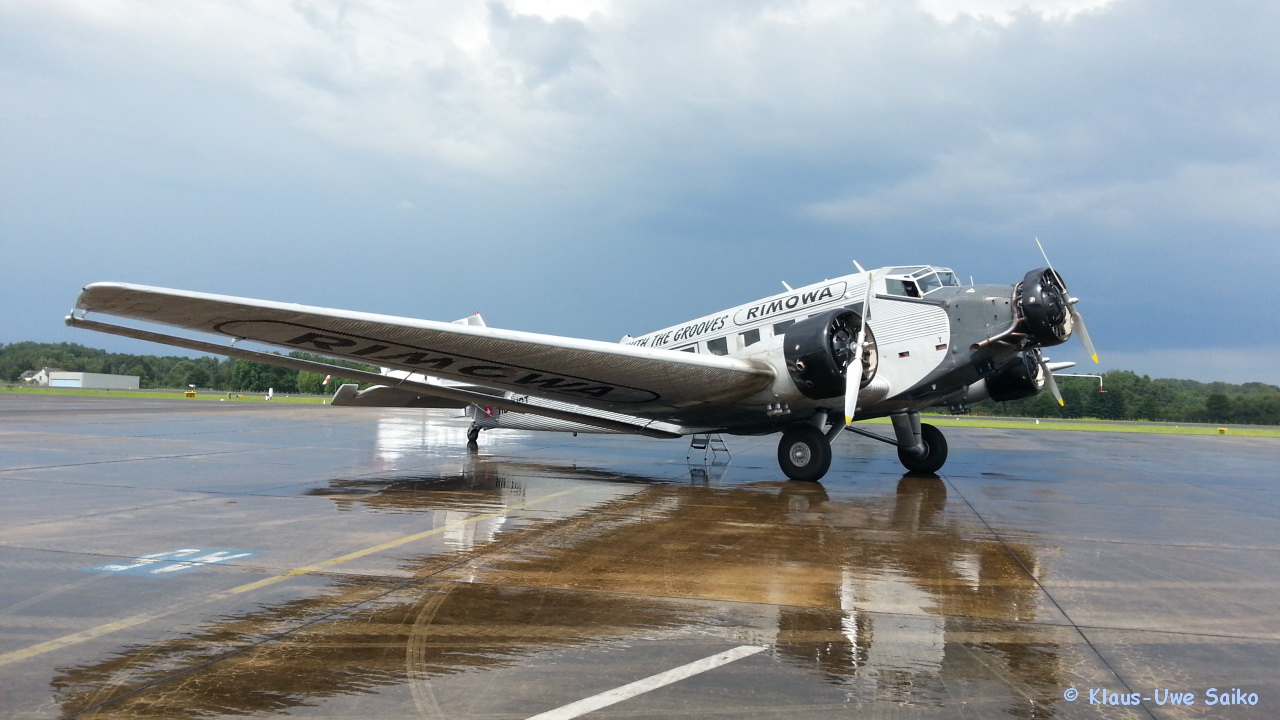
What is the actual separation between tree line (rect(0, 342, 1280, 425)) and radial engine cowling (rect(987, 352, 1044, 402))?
26.7 m

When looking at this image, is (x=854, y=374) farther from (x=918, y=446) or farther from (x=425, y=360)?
(x=425, y=360)

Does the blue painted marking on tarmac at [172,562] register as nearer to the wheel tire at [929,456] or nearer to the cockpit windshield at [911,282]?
the cockpit windshield at [911,282]

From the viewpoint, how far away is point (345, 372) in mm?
13148

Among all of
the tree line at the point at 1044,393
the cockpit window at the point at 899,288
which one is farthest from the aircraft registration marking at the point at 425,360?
the tree line at the point at 1044,393

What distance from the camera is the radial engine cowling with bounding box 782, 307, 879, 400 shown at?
38.4 ft

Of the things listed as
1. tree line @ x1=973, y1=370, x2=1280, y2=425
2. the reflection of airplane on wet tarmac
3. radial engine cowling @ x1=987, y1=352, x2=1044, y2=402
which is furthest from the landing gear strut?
tree line @ x1=973, y1=370, x2=1280, y2=425

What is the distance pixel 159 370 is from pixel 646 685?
138645mm

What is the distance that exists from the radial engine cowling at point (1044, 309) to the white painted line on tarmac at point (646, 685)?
30.4 ft

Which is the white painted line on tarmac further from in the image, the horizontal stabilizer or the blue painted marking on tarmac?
the horizontal stabilizer

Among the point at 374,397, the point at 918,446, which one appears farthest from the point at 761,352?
the point at 374,397

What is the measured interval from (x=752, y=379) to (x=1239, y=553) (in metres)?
6.49

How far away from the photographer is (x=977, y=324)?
1227 cm

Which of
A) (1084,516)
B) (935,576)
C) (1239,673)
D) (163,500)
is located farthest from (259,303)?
(1084,516)

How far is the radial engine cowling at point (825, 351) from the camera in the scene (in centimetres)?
1170
